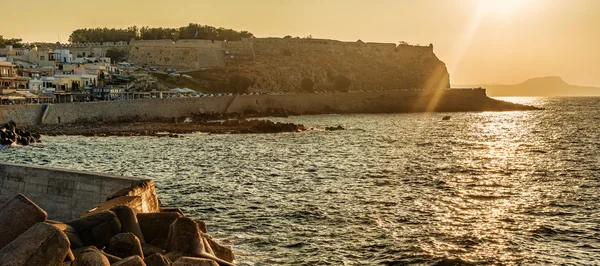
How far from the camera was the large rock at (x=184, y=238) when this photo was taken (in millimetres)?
12203

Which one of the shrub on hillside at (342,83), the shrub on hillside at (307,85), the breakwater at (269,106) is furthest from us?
A: the shrub on hillside at (342,83)

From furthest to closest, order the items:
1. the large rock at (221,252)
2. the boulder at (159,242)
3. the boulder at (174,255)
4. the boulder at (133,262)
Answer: the large rock at (221,252), the boulder at (159,242), the boulder at (174,255), the boulder at (133,262)

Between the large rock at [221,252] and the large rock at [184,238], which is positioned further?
the large rock at [221,252]

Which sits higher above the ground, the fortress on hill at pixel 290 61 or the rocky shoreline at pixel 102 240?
the fortress on hill at pixel 290 61

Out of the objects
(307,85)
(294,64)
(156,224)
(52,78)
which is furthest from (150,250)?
(294,64)

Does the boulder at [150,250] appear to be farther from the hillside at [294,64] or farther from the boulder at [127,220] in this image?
the hillside at [294,64]

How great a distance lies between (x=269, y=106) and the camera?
10106cm

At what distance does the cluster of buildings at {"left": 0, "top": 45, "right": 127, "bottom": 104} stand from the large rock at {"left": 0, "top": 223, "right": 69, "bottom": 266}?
70.1m

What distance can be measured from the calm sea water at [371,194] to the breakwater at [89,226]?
3135 mm

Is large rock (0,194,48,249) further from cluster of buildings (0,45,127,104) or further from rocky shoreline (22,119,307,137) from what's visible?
cluster of buildings (0,45,127,104)

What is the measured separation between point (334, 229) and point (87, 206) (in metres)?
7.21

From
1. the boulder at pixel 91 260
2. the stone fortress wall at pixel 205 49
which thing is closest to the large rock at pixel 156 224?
the boulder at pixel 91 260

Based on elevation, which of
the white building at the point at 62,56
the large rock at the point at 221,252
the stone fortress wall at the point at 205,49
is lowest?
the large rock at the point at 221,252

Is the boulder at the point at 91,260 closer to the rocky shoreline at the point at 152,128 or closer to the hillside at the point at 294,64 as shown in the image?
the rocky shoreline at the point at 152,128
